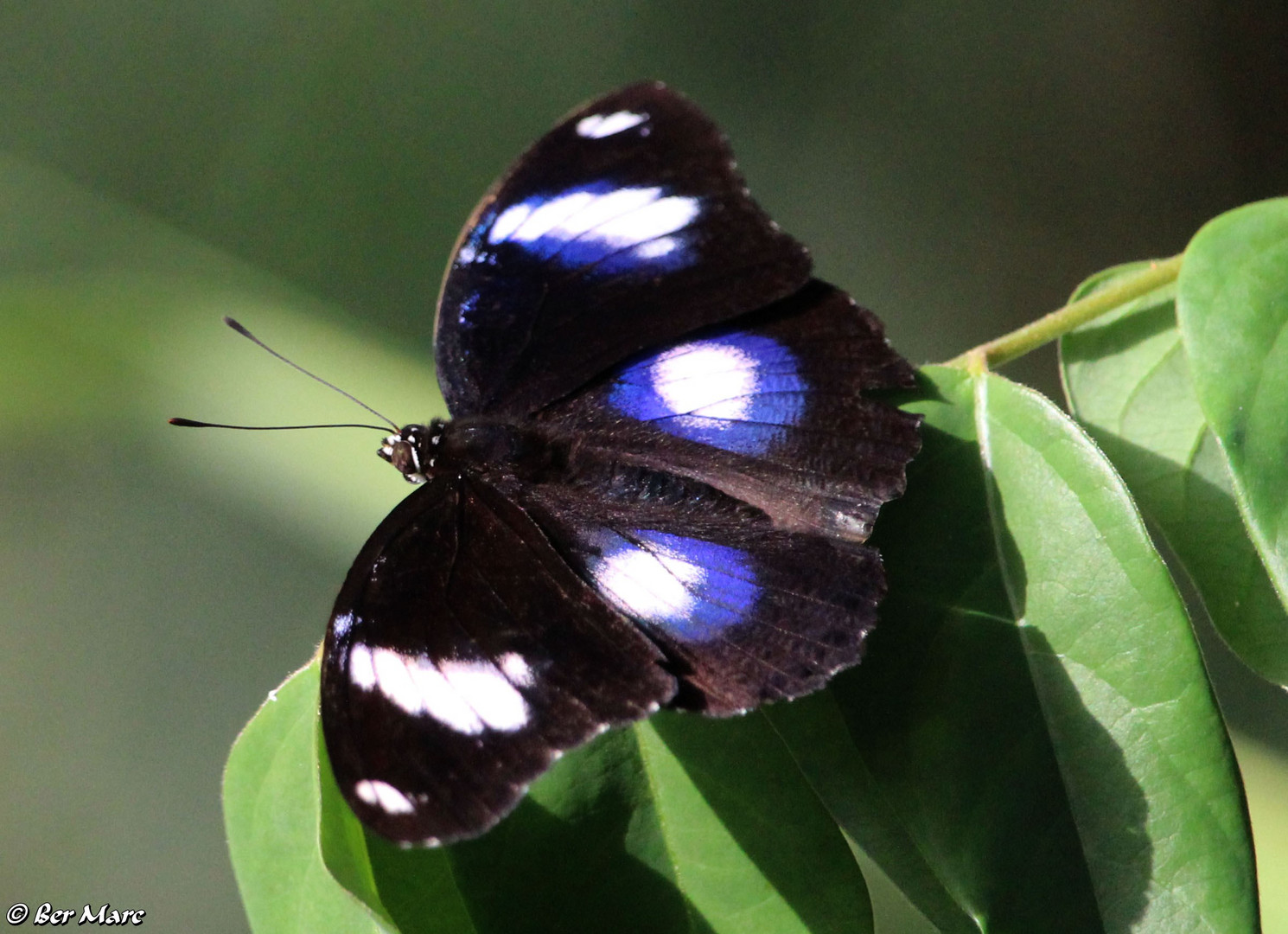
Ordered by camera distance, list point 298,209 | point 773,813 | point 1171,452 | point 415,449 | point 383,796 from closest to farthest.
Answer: point 383,796 → point 773,813 → point 1171,452 → point 415,449 → point 298,209

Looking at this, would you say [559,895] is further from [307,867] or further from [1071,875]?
[1071,875]

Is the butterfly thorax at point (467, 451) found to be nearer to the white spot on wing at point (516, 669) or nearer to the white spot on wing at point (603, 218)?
the white spot on wing at point (603, 218)

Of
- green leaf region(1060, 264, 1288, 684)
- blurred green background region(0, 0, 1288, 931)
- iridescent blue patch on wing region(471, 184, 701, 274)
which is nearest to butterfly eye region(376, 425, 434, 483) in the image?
iridescent blue patch on wing region(471, 184, 701, 274)

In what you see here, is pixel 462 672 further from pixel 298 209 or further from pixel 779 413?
pixel 298 209

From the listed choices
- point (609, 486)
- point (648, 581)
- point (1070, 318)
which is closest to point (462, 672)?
point (648, 581)

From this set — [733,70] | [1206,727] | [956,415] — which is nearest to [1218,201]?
[733,70]

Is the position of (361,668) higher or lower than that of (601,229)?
lower

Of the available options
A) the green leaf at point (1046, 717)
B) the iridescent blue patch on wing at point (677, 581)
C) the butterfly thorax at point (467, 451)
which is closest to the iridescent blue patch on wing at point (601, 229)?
the butterfly thorax at point (467, 451)
